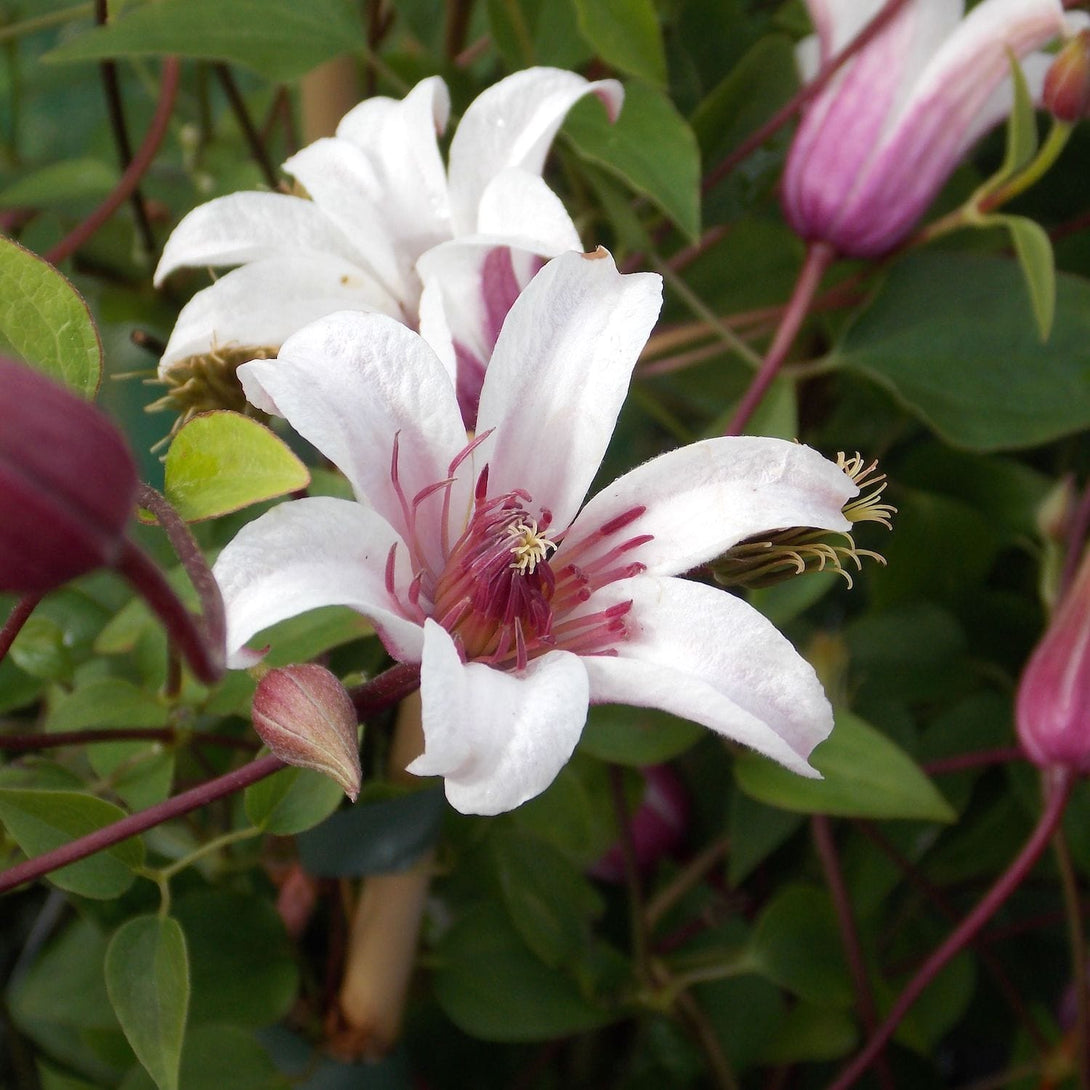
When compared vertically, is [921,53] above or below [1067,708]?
above

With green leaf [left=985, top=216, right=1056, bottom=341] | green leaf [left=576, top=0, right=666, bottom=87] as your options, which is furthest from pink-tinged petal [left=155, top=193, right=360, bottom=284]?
green leaf [left=985, top=216, right=1056, bottom=341]

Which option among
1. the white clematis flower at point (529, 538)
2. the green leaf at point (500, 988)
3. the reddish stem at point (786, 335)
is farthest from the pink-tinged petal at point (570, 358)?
the green leaf at point (500, 988)

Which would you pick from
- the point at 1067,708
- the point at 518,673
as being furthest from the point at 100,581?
the point at 1067,708

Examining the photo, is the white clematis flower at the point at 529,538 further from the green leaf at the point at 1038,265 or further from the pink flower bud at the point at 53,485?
the green leaf at the point at 1038,265

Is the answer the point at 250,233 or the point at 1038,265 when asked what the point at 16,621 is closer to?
the point at 250,233

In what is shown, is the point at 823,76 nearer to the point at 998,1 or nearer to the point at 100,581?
the point at 998,1

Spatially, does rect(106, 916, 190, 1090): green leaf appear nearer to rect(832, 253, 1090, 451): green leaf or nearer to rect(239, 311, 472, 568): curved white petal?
rect(239, 311, 472, 568): curved white petal
